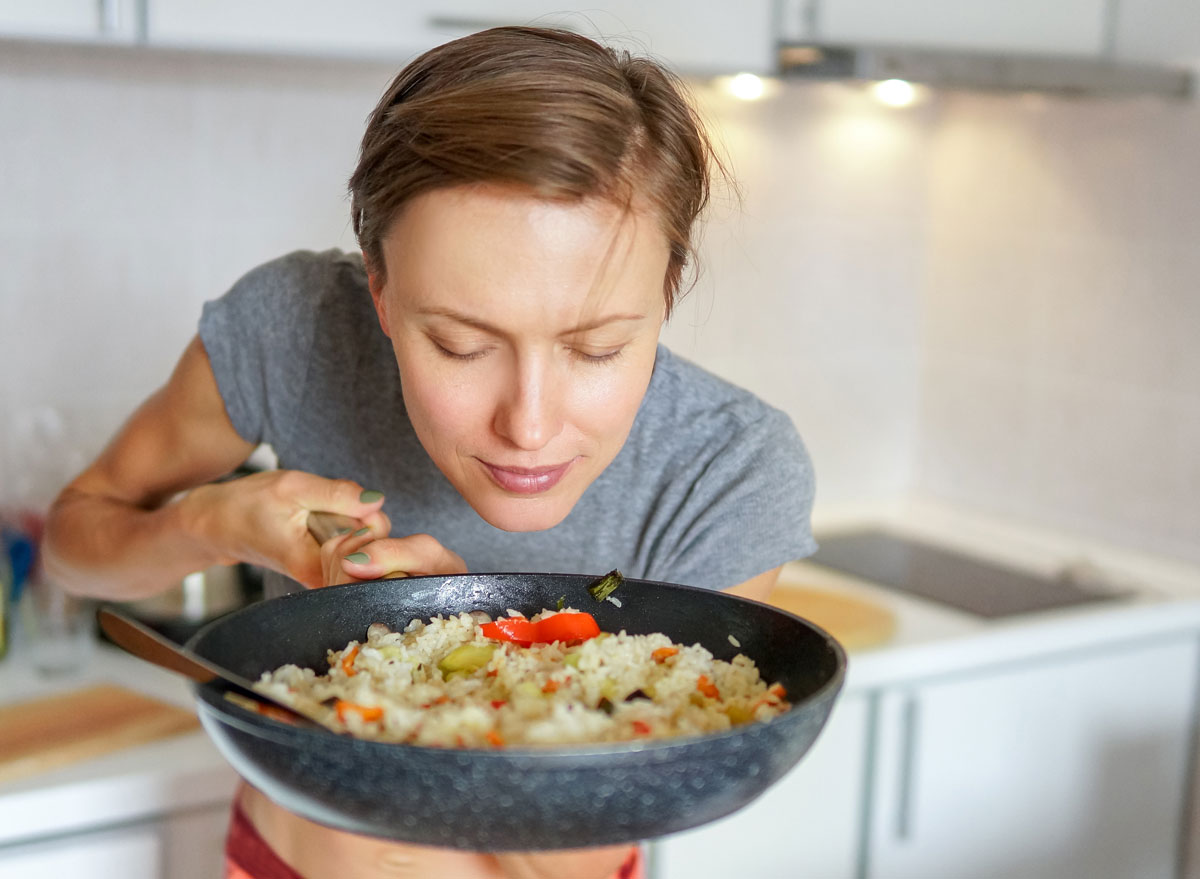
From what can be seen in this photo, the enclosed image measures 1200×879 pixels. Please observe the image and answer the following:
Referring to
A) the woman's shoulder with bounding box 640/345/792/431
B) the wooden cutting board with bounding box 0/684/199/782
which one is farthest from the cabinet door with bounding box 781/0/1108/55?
the wooden cutting board with bounding box 0/684/199/782

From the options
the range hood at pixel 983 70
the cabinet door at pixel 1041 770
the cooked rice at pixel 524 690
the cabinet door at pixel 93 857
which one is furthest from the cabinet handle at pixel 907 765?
the cooked rice at pixel 524 690

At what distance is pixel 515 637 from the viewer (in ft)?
2.71

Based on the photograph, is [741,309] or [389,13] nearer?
[389,13]

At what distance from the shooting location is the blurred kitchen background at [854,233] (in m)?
1.78

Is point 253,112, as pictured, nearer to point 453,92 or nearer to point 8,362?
point 8,362

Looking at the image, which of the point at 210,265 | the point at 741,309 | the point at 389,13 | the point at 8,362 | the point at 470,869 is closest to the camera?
the point at 470,869

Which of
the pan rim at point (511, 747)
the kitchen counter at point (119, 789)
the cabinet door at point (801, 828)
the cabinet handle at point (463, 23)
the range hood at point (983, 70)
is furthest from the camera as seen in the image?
the range hood at point (983, 70)

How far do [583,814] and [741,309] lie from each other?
179 cm

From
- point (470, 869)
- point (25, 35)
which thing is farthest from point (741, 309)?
point (470, 869)

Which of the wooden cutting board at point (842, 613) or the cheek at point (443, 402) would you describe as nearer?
the cheek at point (443, 402)

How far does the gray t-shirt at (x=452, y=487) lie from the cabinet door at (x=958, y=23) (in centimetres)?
94

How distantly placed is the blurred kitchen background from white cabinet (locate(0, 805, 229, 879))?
28 mm

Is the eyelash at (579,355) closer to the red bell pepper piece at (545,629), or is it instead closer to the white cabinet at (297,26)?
the red bell pepper piece at (545,629)

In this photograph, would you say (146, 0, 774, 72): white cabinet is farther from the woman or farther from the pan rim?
the pan rim
